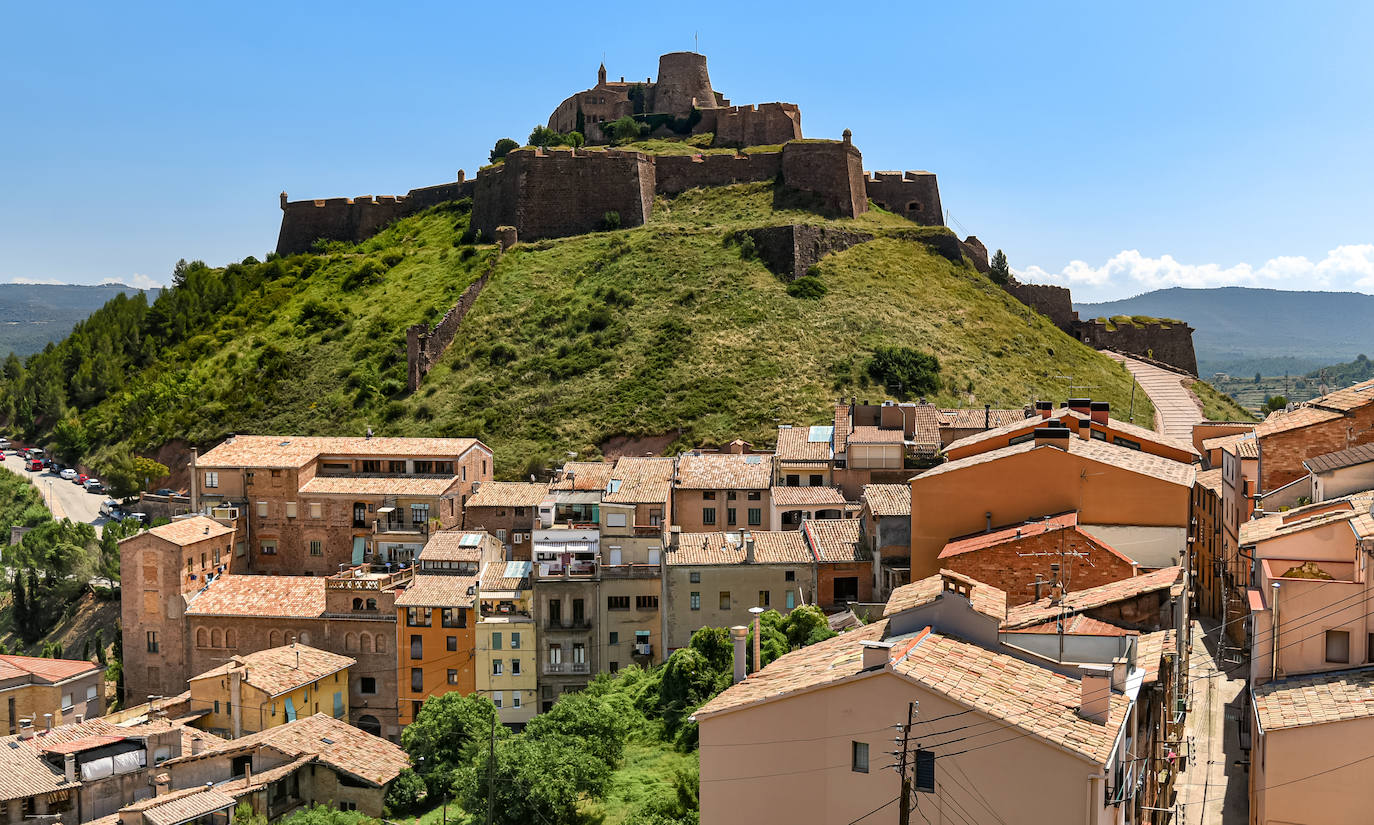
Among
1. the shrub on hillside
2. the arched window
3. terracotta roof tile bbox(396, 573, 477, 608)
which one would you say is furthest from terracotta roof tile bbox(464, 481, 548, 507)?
the shrub on hillside

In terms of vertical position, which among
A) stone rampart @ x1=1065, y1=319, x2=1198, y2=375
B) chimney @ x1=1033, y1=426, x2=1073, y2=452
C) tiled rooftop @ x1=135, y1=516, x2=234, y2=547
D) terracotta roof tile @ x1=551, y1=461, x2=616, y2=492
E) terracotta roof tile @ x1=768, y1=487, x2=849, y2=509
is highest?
stone rampart @ x1=1065, y1=319, x2=1198, y2=375

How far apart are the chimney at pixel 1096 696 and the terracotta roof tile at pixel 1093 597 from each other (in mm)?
3766

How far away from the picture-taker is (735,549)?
1565 inches

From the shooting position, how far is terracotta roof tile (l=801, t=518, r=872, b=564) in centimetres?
3803

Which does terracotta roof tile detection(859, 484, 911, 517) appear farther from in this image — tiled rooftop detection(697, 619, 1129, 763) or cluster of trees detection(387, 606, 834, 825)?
tiled rooftop detection(697, 619, 1129, 763)

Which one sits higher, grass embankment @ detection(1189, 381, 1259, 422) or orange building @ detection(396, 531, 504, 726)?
grass embankment @ detection(1189, 381, 1259, 422)

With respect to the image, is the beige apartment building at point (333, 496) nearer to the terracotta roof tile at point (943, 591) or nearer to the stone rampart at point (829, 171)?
the terracotta roof tile at point (943, 591)

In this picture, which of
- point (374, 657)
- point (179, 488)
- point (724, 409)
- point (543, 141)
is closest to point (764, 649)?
point (374, 657)

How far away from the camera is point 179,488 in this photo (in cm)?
6644

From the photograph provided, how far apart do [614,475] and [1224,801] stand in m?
26.3

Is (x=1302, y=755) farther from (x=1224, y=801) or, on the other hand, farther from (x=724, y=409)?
(x=724, y=409)

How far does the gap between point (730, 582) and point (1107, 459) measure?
47.6ft

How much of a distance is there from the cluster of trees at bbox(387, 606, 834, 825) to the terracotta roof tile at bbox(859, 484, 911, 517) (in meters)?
4.34

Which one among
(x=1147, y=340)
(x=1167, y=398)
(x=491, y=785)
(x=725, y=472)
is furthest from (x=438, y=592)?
(x=1147, y=340)
